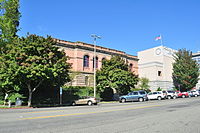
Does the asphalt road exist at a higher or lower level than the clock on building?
lower

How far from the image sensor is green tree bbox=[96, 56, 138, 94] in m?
28.8

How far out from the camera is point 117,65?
101ft

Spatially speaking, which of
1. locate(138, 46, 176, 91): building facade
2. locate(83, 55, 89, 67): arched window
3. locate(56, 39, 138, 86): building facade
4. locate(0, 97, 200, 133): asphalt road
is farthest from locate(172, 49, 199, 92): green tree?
locate(0, 97, 200, 133): asphalt road

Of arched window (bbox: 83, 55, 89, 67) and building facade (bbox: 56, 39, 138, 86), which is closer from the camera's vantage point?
building facade (bbox: 56, 39, 138, 86)

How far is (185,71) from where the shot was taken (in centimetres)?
4862

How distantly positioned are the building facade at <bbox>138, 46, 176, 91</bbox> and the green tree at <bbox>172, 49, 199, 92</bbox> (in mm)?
2319

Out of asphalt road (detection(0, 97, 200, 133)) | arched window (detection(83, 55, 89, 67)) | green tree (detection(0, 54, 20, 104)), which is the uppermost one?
arched window (detection(83, 55, 89, 67))

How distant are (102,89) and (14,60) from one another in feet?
53.1

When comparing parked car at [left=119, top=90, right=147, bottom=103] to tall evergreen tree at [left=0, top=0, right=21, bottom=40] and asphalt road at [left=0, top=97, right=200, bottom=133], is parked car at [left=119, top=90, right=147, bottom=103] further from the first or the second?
tall evergreen tree at [left=0, top=0, right=21, bottom=40]

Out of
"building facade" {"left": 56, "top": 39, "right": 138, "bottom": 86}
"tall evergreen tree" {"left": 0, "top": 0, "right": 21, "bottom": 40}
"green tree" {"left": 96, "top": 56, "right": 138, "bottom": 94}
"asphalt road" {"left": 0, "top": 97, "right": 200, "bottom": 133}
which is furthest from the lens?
"building facade" {"left": 56, "top": 39, "right": 138, "bottom": 86}

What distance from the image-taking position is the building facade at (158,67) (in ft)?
159

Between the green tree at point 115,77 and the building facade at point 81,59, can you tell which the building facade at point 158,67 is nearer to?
the building facade at point 81,59

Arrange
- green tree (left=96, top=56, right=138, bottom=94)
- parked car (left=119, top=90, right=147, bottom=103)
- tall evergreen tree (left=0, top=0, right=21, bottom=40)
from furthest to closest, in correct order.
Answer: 1. green tree (left=96, top=56, right=138, bottom=94)
2. parked car (left=119, top=90, right=147, bottom=103)
3. tall evergreen tree (left=0, top=0, right=21, bottom=40)

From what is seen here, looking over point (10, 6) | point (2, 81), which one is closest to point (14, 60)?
point (2, 81)
